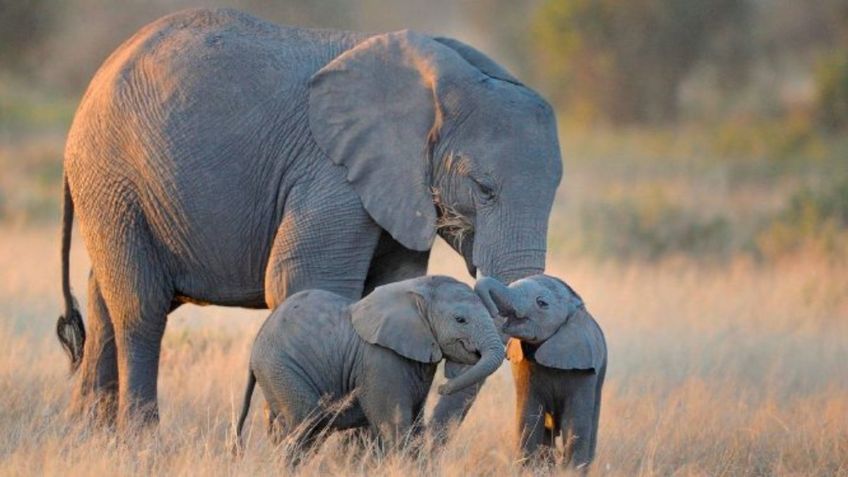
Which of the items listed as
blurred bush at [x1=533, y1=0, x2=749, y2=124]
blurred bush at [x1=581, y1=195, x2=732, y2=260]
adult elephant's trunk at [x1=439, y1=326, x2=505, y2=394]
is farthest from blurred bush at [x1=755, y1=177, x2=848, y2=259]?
blurred bush at [x1=533, y1=0, x2=749, y2=124]

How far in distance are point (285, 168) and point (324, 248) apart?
513 millimetres

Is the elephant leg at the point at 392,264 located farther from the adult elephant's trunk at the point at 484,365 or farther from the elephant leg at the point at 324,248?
→ the adult elephant's trunk at the point at 484,365

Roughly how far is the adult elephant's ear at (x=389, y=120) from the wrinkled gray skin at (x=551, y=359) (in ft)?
2.60

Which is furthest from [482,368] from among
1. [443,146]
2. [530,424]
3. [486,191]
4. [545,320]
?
[443,146]

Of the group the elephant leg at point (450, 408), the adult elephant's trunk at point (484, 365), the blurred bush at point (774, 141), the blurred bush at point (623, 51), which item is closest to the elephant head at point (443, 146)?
the elephant leg at point (450, 408)

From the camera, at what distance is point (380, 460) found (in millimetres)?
7195

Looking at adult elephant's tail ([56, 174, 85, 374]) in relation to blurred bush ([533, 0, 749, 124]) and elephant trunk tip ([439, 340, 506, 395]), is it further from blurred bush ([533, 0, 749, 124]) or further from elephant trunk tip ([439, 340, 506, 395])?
blurred bush ([533, 0, 749, 124])

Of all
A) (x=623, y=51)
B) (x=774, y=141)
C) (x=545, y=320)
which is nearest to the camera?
(x=545, y=320)

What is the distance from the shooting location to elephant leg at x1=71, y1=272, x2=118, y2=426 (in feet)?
29.9

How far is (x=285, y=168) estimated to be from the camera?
8156mm

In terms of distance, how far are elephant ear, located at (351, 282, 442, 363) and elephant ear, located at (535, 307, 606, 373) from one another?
19.0 inches

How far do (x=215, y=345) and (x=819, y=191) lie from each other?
9875 mm

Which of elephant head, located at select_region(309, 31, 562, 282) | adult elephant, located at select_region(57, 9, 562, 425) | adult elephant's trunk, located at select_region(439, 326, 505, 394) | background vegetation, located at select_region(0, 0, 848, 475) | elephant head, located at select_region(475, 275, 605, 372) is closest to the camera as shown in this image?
adult elephant's trunk, located at select_region(439, 326, 505, 394)

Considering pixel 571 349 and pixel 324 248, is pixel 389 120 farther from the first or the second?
pixel 571 349
